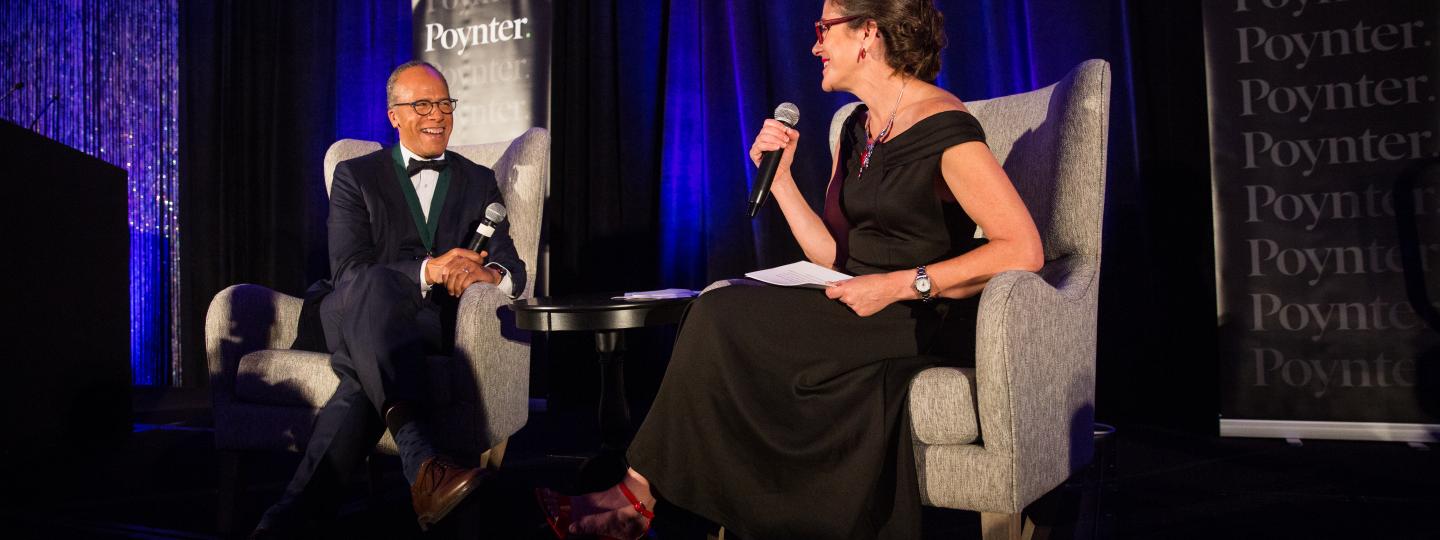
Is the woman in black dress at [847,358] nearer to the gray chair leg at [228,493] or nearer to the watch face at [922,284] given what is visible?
the watch face at [922,284]

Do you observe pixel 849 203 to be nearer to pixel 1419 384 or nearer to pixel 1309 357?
pixel 1309 357

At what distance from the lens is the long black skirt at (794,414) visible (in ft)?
4.91

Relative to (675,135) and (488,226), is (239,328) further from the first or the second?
(675,135)

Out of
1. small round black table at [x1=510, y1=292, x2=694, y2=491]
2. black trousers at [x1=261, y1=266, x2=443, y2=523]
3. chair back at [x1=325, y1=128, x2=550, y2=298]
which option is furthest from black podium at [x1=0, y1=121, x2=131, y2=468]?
small round black table at [x1=510, y1=292, x2=694, y2=491]

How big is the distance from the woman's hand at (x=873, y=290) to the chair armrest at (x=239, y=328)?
1.55 meters

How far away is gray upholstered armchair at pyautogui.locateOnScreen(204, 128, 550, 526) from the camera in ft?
6.92

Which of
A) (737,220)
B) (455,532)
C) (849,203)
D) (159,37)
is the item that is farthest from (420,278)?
(159,37)

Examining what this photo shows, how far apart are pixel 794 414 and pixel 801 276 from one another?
295mm

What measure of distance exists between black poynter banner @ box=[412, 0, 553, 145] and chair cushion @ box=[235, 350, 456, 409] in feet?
6.65

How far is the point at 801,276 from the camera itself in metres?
1.75

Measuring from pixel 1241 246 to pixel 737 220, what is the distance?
187cm

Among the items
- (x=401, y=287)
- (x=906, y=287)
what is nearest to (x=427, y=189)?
(x=401, y=287)

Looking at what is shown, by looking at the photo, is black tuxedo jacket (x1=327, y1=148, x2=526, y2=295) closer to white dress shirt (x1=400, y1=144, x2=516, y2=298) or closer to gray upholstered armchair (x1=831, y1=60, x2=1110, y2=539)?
white dress shirt (x1=400, y1=144, x2=516, y2=298)

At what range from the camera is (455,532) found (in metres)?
2.12
